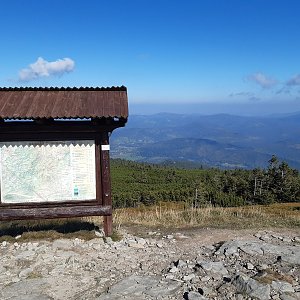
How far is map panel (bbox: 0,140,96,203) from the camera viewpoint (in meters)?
10.4

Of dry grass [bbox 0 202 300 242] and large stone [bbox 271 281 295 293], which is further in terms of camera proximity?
dry grass [bbox 0 202 300 242]

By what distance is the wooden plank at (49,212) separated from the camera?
10.4m

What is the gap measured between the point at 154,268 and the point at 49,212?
12.0ft

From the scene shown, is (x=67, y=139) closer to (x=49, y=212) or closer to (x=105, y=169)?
(x=105, y=169)

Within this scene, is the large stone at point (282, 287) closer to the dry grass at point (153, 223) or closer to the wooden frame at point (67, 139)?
the dry grass at point (153, 223)

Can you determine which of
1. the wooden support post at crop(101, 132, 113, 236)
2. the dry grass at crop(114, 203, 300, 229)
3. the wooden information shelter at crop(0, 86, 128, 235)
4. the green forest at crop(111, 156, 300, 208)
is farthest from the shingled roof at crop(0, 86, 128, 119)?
the green forest at crop(111, 156, 300, 208)

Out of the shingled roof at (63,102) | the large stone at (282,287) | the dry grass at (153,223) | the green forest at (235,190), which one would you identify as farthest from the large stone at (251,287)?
the green forest at (235,190)

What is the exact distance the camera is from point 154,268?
833 centimetres

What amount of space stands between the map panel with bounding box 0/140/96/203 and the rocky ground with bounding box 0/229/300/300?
51.1 inches

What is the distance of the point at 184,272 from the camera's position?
7.92 meters

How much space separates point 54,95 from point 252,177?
205 ft

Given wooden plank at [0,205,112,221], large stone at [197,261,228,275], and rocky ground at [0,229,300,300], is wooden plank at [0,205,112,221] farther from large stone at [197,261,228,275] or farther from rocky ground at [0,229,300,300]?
large stone at [197,261,228,275]

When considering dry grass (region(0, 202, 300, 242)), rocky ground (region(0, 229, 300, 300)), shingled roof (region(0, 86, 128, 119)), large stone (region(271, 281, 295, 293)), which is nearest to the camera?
large stone (region(271, 281, 295, 293))

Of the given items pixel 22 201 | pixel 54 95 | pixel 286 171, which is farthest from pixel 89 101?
pixel 286 171
